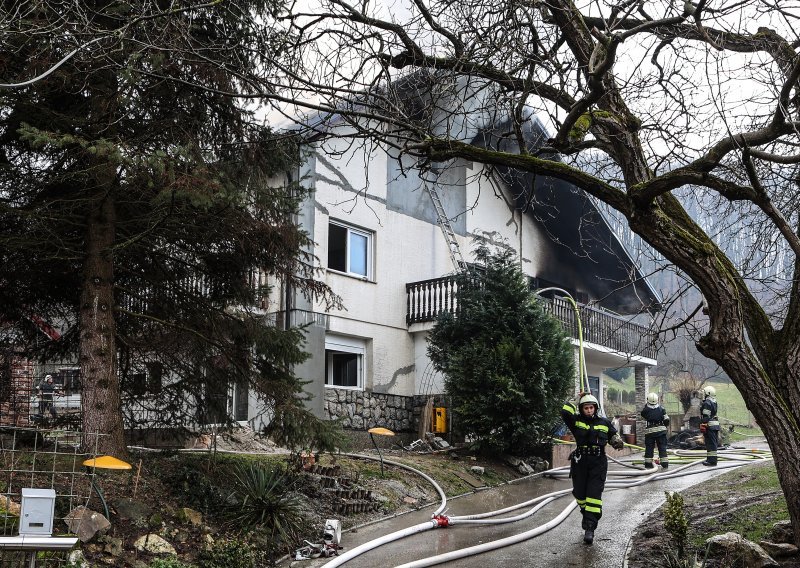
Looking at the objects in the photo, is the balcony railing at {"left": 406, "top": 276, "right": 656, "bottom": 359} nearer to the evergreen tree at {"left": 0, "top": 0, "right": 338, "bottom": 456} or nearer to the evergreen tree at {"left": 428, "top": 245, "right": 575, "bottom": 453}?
the evergreen tree at {"left": 428, "top": 245, "right": 575, "bottom": 453}

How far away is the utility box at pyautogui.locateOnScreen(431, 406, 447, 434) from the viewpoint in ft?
60.0

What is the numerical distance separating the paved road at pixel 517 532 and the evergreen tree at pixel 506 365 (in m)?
1.70

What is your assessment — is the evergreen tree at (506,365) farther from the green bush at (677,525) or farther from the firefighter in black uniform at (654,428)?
the green bush at (677,525)

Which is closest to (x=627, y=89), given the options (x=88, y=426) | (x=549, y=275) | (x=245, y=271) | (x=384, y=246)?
(x=245, y=271)

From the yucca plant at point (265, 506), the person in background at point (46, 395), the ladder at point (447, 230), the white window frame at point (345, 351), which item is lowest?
the yucca plant at point (265, 506)

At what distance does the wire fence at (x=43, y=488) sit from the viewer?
716 cm

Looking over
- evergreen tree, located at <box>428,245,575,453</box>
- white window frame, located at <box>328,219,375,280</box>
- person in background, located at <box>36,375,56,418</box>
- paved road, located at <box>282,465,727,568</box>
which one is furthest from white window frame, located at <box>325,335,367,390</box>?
paved road, located at <box>282,465,727,568</box>

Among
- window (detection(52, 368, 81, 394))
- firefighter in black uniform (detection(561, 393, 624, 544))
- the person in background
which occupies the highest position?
window (detection(52, 368, 81, 394))

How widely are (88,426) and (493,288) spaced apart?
8.74 meters

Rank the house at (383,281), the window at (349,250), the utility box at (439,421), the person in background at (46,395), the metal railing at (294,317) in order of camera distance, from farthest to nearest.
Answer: the window at (349,250) → the utility box at (439,421) → the house at (383,281) → the metal railing at (294,317) → the person in background at (46,395)

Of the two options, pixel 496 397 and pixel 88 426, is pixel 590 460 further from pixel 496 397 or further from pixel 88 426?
pixel 88 426

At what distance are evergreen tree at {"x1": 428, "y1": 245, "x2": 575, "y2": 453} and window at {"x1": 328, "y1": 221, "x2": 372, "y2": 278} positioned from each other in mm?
3200

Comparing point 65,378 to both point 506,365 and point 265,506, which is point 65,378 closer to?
point 506,365

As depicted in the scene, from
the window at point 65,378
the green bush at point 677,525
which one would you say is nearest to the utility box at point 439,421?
the window at point 65,378
